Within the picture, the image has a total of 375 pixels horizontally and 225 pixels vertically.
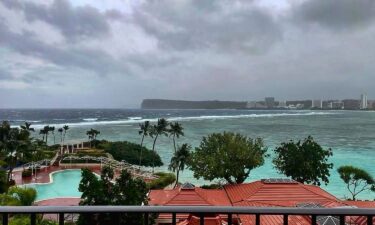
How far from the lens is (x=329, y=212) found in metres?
2.23

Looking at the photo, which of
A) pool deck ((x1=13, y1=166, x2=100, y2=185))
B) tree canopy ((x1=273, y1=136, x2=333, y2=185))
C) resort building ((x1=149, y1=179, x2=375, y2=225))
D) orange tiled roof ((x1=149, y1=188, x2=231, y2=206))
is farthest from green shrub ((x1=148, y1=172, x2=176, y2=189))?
resort building ((x1=149, y1=179, x2=375, y2=225))

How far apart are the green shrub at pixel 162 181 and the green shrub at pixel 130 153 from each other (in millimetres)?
9259

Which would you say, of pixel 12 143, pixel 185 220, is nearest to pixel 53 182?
pixel 12 143

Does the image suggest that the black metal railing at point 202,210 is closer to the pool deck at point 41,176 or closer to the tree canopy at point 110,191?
the tree canopy at point 110,191

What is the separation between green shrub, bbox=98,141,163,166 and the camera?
45.9 meters

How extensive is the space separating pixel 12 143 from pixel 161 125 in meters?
17.9

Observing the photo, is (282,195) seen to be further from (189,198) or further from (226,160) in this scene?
(226,160)

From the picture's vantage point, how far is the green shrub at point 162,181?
1258 inches

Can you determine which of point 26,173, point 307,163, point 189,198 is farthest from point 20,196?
point 307,163

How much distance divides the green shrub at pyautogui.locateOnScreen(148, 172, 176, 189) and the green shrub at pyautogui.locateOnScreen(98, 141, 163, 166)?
9259 mm

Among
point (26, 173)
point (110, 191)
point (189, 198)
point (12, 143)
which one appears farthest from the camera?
point (26, 173)

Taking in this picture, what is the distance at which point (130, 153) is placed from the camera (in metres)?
48.6

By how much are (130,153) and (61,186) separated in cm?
1682

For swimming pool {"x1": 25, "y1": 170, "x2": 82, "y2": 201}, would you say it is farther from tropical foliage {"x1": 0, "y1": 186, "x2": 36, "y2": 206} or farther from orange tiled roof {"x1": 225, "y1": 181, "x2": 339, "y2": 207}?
orange tiled roof {"x1": 225, "y1": 181, "x2": 339, "y2": 207}
